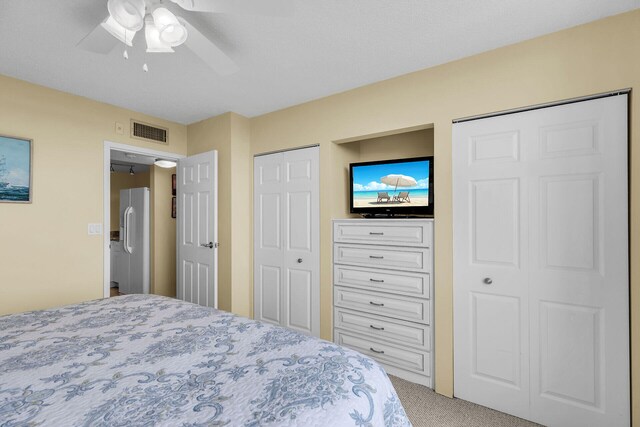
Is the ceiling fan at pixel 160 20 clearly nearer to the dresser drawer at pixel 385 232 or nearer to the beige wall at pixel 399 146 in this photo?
the dresser drawer at pixel 385 232

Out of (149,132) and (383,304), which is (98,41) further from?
(383,304)

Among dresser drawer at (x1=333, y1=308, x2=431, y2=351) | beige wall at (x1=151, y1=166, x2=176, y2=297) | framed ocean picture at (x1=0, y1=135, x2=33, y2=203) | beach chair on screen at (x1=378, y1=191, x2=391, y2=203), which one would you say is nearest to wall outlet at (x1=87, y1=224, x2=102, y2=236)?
framed ocean picture at (x1=0, y1=135, x2=33, y2=203)

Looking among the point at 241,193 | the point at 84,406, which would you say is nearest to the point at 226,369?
the point at 84,406

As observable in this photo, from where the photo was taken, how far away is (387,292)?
255 cm

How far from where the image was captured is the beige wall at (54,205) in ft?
8.04

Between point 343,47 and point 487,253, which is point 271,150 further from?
point 487,253

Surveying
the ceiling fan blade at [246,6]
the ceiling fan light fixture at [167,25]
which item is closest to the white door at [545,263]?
the ceiling fan blade at [246,6]

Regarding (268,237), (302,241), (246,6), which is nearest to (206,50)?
(246,6)

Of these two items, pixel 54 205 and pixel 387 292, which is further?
pixel 54 205

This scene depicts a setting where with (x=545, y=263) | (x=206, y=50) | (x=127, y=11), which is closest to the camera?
(x=127, y=11)

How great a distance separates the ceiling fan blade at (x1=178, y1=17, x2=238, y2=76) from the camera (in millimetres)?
1603

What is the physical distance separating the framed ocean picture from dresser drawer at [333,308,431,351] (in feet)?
9.16

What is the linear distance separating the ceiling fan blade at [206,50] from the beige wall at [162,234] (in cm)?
356

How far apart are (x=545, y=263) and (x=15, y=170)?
3.92m
